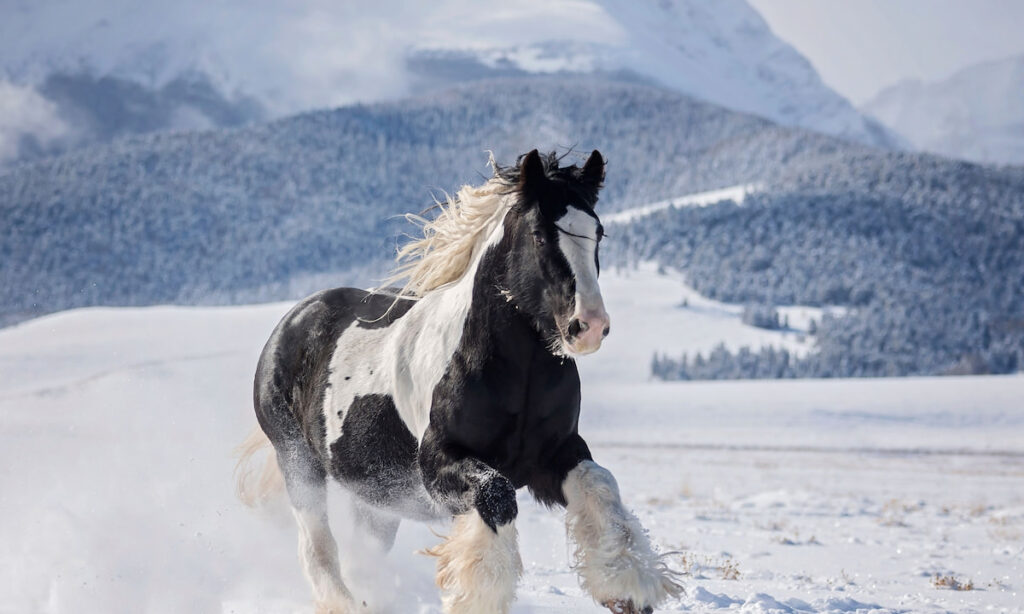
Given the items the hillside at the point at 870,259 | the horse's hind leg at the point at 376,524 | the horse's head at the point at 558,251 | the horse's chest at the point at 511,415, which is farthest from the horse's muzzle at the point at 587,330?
the hillside at the point at 870,259

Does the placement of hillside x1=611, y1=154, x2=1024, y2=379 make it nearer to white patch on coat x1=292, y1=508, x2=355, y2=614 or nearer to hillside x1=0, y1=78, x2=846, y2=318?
hillside x1=0, y1=78, x2=846, y2=318

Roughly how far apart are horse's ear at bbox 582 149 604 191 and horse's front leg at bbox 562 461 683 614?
1261 millimetres

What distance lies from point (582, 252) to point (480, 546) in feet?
4.11

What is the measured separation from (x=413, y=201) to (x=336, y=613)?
158 m

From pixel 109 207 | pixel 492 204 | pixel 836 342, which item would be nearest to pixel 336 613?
pixel 492 204

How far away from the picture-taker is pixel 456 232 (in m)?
4.71

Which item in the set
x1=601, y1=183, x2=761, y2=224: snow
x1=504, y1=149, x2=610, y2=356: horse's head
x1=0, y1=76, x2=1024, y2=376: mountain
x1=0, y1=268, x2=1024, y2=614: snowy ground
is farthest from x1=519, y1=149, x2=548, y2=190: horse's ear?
x1=601, y1=183, x2=761, y2=224: snow

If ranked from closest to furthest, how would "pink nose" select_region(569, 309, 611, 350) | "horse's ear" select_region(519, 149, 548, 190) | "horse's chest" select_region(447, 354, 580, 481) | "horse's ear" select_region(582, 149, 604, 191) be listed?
"pink nose" select_region(569, 309, 611, 350) < "horse's chest" select_region(447, 354, 580, 481) < "horse's ear" select_region(519, 149, 548, 190) < "horse's ear" select_region(582, 149, 604, 191)

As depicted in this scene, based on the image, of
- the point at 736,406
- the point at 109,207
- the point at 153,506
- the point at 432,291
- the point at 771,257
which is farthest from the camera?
the point at 109,207

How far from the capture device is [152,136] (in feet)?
497

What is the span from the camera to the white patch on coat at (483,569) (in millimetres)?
3682

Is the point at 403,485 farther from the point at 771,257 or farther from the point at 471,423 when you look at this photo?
the point at 771,257

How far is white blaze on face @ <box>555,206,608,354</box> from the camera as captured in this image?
3.60 m

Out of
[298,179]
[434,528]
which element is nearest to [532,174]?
[434,528]
